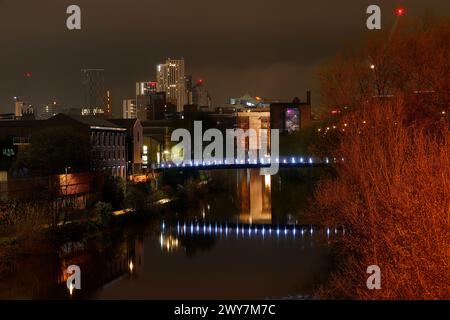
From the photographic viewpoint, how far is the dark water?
14.7 meters

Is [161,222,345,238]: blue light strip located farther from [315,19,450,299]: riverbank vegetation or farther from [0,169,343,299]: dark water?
[315,19,450,299]: riverbank vegetation

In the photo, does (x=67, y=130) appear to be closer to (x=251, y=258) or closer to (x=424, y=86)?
(x=251, y=258)

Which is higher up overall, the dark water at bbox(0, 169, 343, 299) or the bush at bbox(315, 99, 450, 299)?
the bush at bbox(315, 99, 450, 299)

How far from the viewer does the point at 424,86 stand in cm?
1841

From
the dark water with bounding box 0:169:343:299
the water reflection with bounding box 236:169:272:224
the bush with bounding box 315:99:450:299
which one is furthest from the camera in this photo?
the water reflection with bounding box 236:169:272:224

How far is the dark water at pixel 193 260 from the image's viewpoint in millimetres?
14703

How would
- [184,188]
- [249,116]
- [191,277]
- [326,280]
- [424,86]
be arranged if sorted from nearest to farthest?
[326,280], [191,277], [424,86], [184,188], [249,116]

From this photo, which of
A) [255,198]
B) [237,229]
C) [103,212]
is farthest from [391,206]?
[255,198]

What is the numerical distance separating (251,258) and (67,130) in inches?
400

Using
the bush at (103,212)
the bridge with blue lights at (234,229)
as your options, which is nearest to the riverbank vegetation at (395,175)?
the bridge with blue lights at (234,229)

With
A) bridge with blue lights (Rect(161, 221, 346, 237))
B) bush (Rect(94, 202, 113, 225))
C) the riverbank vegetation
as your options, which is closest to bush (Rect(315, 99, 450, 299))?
the riverbank vegetation

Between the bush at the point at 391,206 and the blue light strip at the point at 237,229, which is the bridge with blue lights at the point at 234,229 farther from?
the bush at the point at 391,206

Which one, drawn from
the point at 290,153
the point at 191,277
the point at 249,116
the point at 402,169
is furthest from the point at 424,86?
the point at 249,116

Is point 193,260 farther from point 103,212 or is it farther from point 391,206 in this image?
point 391,206
